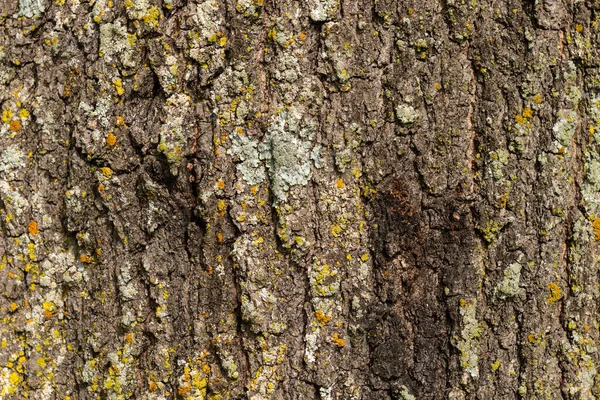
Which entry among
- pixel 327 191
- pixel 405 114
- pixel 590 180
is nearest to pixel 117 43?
pixel 327 191

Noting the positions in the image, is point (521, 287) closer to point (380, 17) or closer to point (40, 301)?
point (380, 17)

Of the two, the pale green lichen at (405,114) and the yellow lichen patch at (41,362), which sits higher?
the pale green lichen at (405,114)

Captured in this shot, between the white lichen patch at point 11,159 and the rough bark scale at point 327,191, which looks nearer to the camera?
the rough bark scale at point 327,191

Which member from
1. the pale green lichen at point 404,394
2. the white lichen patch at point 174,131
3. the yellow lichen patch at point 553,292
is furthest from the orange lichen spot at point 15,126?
the yellow lichen patch at point 553,292

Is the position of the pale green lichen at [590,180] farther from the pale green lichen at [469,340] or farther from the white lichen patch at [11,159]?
the white lichen patch at [11,159]

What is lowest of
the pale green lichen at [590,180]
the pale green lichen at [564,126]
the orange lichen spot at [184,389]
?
the orange lichen spot at [184,389]

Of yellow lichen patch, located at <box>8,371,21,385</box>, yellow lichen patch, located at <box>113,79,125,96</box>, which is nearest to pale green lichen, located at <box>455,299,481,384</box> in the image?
yellow lichen patch, located at <box>113,79,125,96</box>

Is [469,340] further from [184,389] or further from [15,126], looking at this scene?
[15,126]

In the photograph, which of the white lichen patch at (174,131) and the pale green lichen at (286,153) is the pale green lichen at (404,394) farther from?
the white lichen patch at (174,131)
